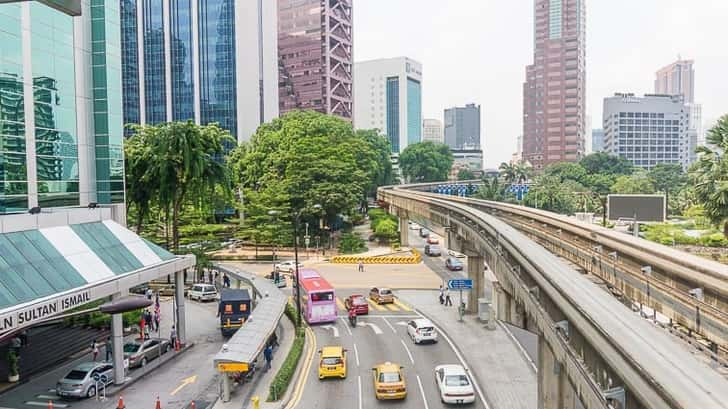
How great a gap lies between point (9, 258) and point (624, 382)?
77.4 feet

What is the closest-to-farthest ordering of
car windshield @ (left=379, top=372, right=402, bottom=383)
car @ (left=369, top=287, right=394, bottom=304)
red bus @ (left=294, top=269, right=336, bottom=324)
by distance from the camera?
car windshield @ (left=379, top=372, right=402, bottom=383) < red bus @ (left=294, top=269, right=336, bottom=324) < car @ (left=369, top=287, right=394, bottom=304)

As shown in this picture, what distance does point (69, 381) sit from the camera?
25.5m

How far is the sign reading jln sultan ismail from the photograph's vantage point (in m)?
20.5

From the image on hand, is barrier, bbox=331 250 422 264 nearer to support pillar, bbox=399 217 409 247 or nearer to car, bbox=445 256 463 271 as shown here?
car, bbox=445 256 463 271

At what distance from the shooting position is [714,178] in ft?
118

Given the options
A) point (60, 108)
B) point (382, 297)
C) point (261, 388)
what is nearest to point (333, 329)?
point (382, 297)

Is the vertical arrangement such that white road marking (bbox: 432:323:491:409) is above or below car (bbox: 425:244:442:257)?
below

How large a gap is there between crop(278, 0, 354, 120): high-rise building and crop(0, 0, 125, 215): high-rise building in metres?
110

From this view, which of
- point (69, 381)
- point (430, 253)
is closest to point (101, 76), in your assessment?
point (69, 381)

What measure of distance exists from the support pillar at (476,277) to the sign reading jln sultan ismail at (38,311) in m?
25.5

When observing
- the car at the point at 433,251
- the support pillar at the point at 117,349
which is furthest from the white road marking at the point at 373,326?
the car at the point at 433,251

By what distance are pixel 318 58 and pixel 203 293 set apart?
112 m

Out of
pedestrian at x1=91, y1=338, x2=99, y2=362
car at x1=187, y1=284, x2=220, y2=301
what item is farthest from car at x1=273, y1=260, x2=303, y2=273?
pedestrian at x1=91, y1=338, x2=99, y2=362

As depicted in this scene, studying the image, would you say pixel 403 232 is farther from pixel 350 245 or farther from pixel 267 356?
pixel 267 356
